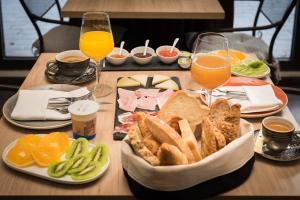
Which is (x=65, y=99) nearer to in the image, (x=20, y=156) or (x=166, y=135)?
(x=20, y=156)

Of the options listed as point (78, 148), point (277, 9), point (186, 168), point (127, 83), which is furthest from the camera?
point (277, 9)

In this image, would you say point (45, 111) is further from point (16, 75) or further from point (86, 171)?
point (16, 75)

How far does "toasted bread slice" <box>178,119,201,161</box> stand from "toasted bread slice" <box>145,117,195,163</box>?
0.02m

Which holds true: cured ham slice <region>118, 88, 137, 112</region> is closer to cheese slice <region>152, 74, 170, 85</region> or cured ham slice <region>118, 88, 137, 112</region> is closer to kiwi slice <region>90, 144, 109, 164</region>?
cheese slice <region>152, 74, 170, 85</region>

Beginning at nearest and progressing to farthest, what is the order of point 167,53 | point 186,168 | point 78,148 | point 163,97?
point 186,168, point 78,148, point 163,97, point 167,53

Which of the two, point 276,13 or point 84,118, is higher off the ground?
point 84,118

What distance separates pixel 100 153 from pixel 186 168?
30 centimetres

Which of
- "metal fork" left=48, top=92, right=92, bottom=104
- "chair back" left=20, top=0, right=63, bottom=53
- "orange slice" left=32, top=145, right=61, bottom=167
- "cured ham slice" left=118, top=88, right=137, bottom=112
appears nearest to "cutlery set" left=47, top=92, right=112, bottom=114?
"metal fork" left=48, top=92, right=92, bottom=104

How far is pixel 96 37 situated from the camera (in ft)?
5.57

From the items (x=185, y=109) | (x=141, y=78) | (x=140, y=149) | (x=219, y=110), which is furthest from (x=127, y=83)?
(x=140, y=149)

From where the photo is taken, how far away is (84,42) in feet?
5.54

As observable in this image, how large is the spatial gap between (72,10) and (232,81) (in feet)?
4.29

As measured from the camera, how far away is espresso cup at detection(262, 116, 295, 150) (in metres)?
1.29

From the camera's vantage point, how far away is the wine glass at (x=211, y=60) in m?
1.47
